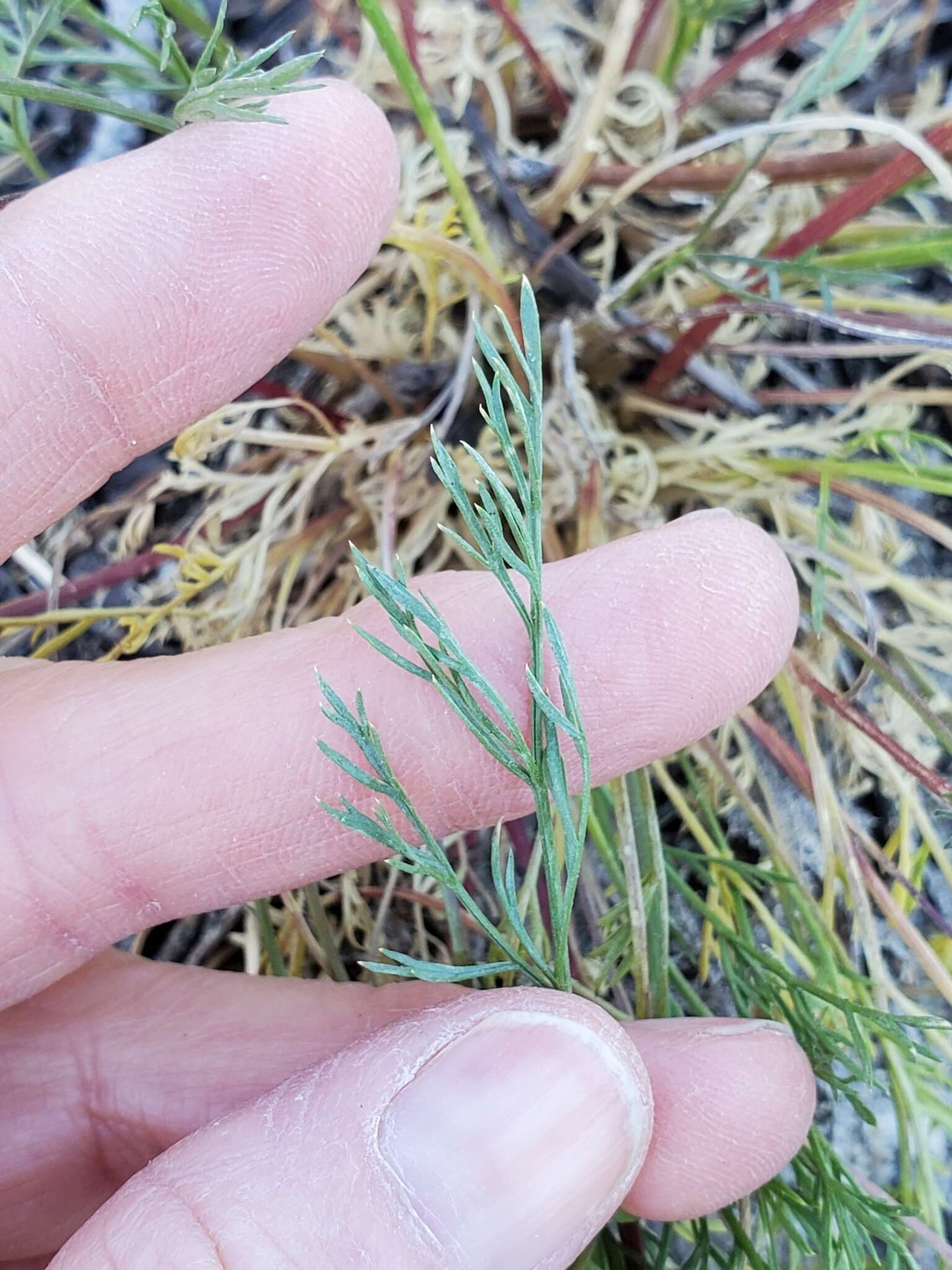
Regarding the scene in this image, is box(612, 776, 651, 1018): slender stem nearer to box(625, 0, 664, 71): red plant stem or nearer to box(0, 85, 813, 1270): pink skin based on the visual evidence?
box(0, 85, 813, 1270): pink skin

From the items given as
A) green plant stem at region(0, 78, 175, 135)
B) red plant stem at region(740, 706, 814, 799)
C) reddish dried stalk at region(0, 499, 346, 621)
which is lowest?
red plant stem at region(740, 706, 814, 799)

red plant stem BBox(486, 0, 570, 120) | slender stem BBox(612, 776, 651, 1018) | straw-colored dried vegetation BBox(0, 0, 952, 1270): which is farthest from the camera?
red plant stem BBox(486, 0, 570, 120)

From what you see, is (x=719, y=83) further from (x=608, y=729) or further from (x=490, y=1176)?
(x=490, y=1176)

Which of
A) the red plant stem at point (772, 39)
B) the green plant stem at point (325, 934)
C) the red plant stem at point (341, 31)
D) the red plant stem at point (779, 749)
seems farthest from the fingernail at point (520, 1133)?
the red plant stem at point (341, 31)

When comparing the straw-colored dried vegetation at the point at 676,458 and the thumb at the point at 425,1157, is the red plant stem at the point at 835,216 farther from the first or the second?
the thumb at the point at 425,1157

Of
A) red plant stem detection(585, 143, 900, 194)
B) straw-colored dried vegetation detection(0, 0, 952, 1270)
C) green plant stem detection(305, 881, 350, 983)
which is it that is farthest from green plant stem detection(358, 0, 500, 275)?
green plant stem detection(305, 881, 350, 983)

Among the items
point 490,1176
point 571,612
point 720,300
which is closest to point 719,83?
point 720,300

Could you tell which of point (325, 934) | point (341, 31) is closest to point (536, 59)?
point (341, 31)
